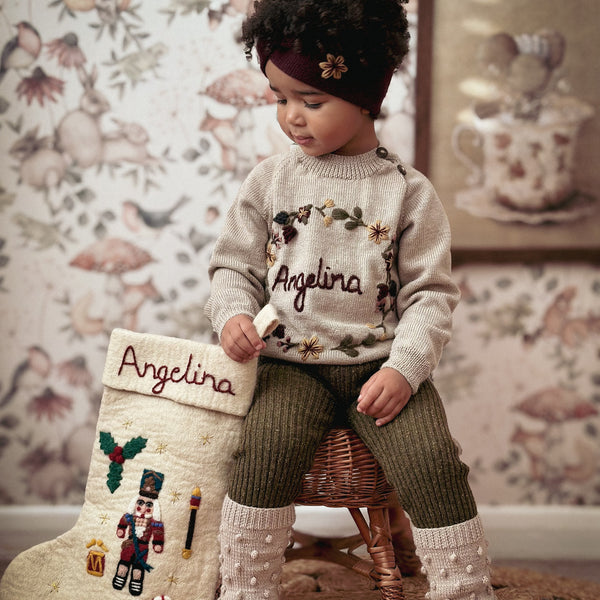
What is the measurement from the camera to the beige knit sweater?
1.11m

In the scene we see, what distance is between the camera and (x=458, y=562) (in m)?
0.96

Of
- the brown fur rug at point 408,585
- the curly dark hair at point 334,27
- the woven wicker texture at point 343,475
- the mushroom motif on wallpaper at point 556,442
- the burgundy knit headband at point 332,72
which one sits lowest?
the brown fur rug at point 408,585

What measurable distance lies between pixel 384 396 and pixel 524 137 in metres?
0.86

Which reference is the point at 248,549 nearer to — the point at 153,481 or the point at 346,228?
the point at 153,481

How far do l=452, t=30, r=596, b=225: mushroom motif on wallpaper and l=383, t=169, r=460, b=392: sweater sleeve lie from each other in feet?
1.61

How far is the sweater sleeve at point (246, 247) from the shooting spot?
116 centimetres

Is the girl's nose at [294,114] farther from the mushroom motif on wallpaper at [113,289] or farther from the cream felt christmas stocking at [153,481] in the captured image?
the mushroom motif on wallpaper at [113,289]

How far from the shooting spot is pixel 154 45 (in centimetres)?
158

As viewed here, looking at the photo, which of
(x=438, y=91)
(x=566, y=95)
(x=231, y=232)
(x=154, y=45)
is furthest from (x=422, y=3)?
(x=231, y=232)

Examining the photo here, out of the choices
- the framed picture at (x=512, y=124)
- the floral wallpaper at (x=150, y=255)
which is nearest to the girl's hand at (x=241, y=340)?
the floral wallpaper at (x=150, y=255)

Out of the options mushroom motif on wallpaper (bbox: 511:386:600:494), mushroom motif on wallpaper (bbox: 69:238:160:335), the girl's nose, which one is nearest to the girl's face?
the girl's nose

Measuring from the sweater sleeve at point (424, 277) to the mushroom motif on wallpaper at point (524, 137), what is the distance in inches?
19.3

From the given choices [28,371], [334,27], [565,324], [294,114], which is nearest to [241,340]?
[294,114]

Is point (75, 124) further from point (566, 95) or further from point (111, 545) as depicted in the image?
point (566, 95)
